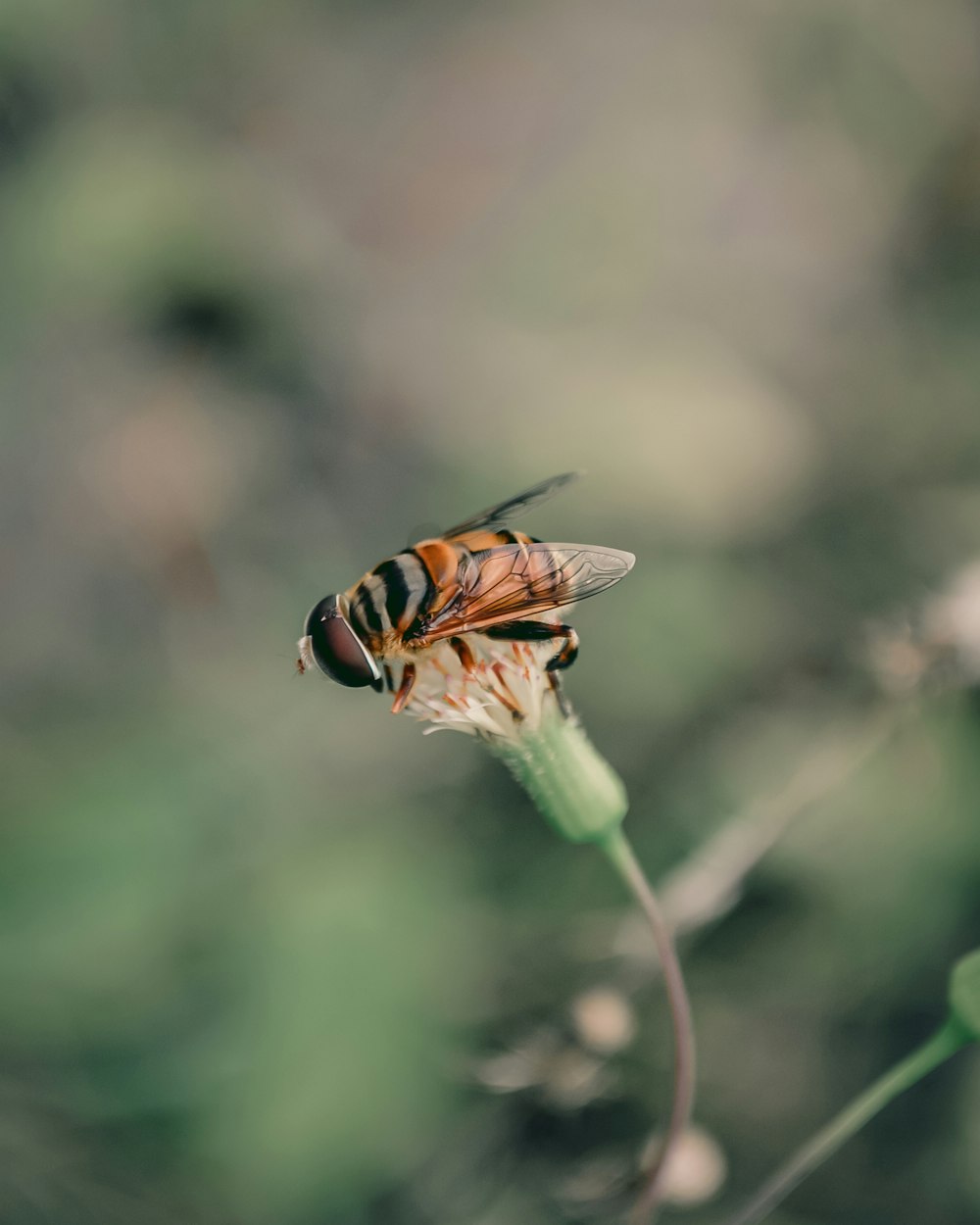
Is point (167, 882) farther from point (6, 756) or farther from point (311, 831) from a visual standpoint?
point (6, 756)

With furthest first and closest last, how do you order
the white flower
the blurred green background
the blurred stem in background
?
1. the blurred green background
2. the white flower
3. the blurred stem in background

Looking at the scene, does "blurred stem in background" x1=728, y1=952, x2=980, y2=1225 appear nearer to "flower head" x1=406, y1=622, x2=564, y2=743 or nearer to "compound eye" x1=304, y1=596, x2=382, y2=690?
"flower head" x1=406, y1=622, x2=564, y2=743

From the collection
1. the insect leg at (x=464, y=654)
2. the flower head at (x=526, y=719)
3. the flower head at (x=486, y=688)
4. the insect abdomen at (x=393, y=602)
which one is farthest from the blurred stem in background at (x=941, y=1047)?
the insect abdomen at (x=393, y=602)

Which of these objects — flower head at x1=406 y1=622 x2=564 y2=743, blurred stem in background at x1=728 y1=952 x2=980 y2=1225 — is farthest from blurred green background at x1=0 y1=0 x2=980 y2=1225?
flower head at x1=406 y1=622 x2=564 y2=743

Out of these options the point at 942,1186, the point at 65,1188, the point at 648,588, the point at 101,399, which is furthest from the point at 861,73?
the point at 65,1188

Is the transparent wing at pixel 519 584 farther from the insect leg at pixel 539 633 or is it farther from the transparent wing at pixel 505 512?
the transparent wing at pixel 505 512

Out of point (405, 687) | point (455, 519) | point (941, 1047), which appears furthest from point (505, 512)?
point (455, 519)
